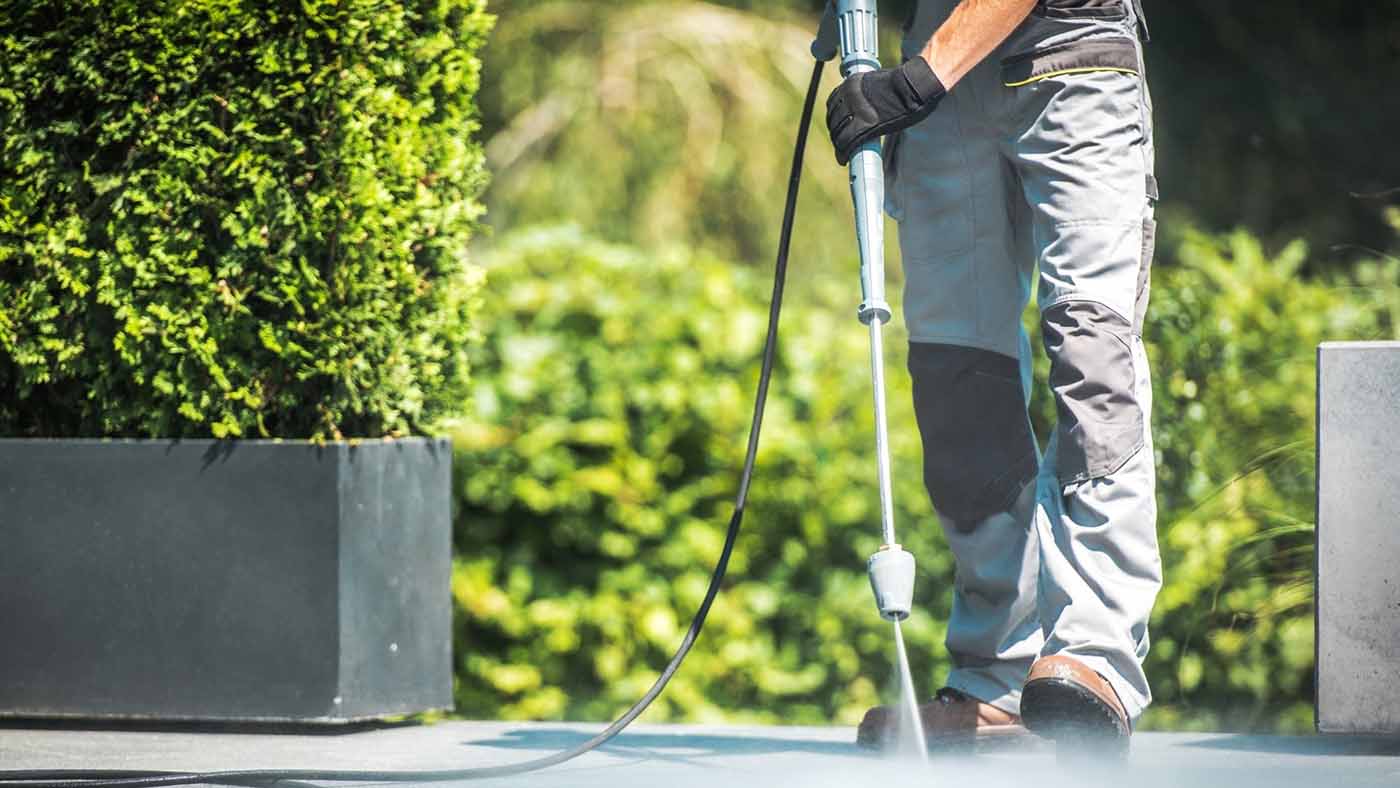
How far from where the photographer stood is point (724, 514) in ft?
14.6

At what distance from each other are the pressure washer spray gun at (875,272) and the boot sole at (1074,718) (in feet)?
0.78

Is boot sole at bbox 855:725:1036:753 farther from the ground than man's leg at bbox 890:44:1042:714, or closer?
closer

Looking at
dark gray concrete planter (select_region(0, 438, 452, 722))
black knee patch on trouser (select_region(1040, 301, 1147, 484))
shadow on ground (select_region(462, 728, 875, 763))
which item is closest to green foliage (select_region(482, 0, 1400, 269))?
dark gray concrete planter (select_region(0, 438, 452, 722))

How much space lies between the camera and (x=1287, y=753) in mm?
2875

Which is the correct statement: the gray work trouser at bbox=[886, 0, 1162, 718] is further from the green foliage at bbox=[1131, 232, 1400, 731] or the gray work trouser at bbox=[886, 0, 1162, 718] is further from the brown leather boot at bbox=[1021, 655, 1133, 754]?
the green foliage at bbox=[1131, 232, 1400, 731]

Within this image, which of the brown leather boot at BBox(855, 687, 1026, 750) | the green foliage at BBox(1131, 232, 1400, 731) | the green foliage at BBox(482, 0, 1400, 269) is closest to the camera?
the brown leather boot at BBox(855, 687, 1026, 750)

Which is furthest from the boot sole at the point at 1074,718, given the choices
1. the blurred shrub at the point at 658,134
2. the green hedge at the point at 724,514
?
the blurred shrub at the point at 658,134

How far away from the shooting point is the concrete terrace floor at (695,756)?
103 inches

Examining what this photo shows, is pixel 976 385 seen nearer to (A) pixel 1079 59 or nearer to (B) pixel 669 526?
(A) pixel 1079 59

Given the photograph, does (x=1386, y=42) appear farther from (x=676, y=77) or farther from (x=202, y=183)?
(x=202, y=183)

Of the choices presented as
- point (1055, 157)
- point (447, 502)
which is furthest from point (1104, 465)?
point (447, 502)

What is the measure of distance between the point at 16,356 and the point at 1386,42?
5.06 metres

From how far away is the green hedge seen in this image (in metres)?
4.28

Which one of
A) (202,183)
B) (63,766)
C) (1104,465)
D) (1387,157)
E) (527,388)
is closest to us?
(1104,465)
